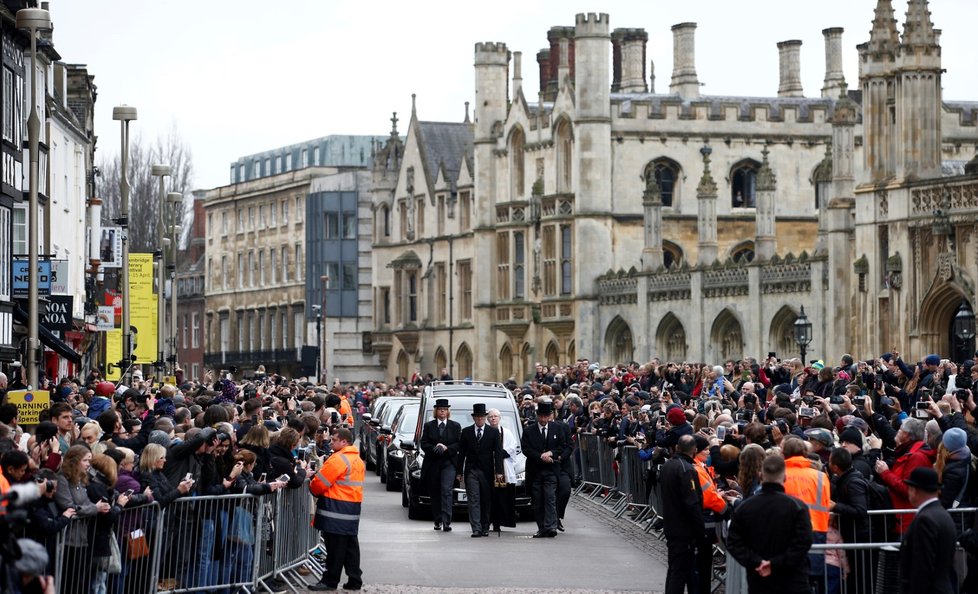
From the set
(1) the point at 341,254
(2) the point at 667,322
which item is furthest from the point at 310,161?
(2) the point at 667,322

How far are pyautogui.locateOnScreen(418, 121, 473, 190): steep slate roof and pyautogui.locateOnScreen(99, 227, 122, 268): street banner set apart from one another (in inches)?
1189

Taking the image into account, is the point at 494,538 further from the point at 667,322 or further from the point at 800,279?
the point at 667,322

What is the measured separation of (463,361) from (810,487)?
58797 mm

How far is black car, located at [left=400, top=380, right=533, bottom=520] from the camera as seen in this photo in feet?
82.5

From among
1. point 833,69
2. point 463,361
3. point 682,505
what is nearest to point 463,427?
point 682,505

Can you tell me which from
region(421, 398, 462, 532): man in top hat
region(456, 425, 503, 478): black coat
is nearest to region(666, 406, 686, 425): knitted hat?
region(456, 425, 503, 478): black coat

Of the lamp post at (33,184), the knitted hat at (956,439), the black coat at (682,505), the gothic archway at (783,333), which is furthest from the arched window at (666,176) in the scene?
the knitted hat at (956,439)

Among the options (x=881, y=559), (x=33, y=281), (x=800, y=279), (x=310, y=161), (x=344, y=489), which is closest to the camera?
(x=881, y=559)

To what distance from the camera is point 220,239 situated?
102 meters

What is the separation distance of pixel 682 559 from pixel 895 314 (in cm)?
2716

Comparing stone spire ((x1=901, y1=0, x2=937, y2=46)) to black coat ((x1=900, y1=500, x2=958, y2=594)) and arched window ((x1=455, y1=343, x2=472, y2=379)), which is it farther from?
arched window ((x1=455, y1=343, x2=472, y2=379))

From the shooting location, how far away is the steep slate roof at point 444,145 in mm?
77375

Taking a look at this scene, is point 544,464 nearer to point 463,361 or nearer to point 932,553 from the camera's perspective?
point 932,553

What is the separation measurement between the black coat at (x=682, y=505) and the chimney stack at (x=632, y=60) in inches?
2253
